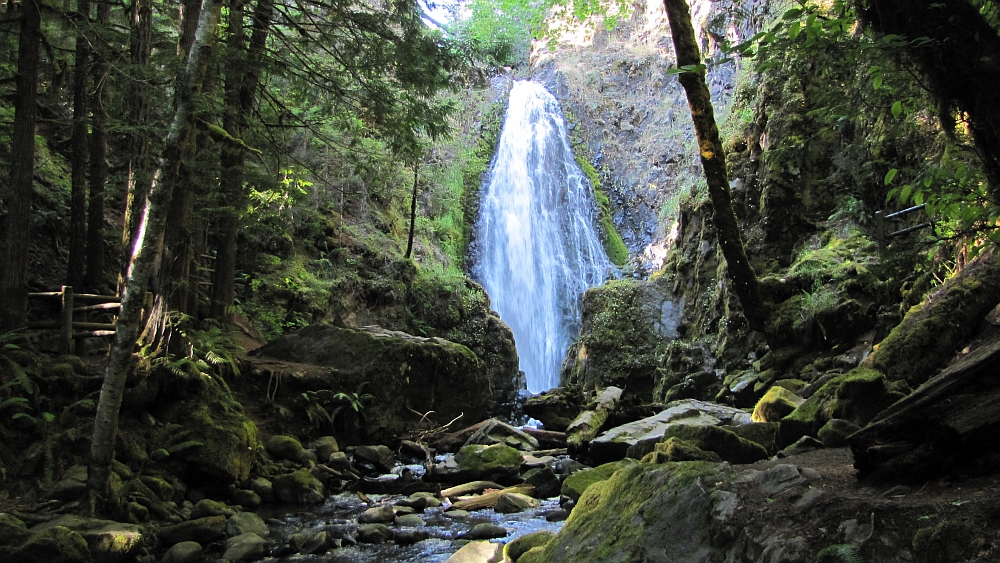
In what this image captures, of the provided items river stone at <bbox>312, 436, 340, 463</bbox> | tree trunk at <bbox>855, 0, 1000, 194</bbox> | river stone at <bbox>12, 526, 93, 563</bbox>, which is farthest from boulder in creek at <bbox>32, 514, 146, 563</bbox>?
tree trunk at <bbox>855, 0, 1000, 194</bbox>

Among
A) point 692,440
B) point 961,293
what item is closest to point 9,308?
point 692,440

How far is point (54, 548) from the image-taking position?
15.8 feet

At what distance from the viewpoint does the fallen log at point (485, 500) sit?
284 inches

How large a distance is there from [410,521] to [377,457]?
2.78 m

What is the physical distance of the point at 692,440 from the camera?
238 inches

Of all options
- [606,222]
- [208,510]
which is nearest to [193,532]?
[208,510]

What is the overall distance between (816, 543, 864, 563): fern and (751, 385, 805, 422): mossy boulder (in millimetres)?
5348

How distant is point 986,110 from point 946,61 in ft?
0.90

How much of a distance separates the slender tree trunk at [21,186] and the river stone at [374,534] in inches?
220

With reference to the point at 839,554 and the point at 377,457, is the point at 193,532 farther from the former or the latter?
the point at 839,554

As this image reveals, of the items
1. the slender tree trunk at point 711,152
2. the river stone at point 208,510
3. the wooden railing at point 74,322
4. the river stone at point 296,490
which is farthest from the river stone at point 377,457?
the slender tree trunk at point 711,152

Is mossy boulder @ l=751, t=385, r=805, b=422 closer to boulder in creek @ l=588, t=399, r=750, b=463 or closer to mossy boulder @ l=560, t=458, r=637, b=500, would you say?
boulder in creek @ l=588, t=399, r=750, b=463

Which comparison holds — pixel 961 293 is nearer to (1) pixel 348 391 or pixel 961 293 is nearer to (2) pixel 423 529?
(2) pixel 423 529

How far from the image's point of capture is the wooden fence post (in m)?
8.02
